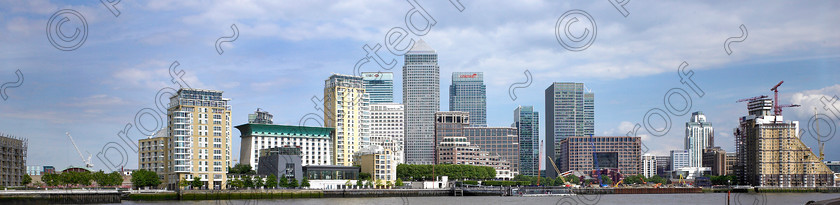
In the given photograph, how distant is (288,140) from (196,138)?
181 ft

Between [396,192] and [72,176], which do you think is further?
[396,192]

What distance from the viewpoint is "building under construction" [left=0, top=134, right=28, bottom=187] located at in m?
136

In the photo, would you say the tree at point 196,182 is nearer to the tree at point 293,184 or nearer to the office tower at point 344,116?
the tree at point 293,184

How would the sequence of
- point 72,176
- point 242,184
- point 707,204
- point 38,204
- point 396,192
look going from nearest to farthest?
point 38,204 → point 707,204 → point 72,176 → point 242,184 → point 396,192

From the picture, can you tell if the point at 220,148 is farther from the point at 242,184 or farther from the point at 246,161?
the point at 246,161

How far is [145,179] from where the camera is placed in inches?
5448

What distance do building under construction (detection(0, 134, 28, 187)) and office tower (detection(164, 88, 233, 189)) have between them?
24600 millimetres

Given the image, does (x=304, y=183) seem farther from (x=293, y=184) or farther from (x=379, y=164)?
(x=379, y=164)

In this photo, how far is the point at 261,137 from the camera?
19300 centimetres

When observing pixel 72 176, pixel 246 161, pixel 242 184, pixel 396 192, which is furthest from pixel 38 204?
pixel 246 161

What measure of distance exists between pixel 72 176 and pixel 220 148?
954 inches

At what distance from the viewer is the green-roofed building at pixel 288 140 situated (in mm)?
191375

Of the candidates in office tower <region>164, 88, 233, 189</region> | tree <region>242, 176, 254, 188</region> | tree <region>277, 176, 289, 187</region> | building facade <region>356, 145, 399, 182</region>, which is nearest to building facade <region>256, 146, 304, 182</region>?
tree <region>277, 176, 289, 187</region>

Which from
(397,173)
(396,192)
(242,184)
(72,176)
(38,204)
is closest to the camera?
(38,204)
